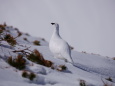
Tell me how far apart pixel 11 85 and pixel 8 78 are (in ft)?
0.67

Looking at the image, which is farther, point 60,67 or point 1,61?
point 60,67

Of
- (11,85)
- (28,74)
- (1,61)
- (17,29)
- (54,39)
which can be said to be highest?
(17,29)

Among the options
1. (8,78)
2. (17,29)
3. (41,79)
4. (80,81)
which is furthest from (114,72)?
(17,29)

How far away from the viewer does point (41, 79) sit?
8.71ft

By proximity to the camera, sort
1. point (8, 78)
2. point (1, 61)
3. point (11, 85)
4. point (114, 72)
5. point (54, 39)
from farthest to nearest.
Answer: point (114, 72) → point (54, 39) → point (1, 61) → point (8, 78) → point (11, 85)

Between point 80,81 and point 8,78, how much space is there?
1126 millimetres

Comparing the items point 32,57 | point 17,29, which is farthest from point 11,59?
point 17,29

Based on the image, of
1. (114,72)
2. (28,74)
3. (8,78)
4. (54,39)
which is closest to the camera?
(8,78)

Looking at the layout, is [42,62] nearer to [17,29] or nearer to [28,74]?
[28,74]

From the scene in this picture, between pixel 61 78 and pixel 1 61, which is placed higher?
pixel 1 61

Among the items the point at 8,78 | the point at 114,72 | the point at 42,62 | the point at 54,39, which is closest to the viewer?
the point at 8,78

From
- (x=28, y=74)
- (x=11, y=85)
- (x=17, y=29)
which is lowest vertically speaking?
(x=11, y=85)

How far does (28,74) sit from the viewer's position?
2.61 meters

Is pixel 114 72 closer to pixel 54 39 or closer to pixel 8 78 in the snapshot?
pixel 54 39
